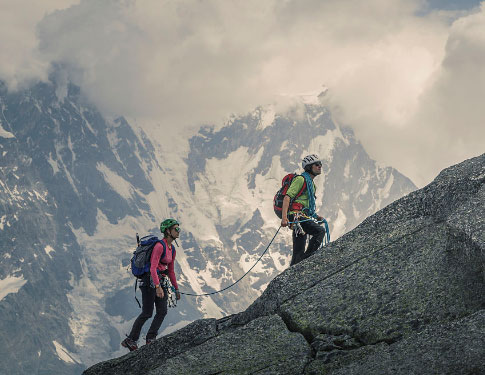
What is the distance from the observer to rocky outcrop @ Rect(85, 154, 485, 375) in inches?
389

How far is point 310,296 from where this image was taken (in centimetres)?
1277

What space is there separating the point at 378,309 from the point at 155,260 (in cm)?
541

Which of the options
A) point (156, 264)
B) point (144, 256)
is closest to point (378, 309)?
point (156, 264)

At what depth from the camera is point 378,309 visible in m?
11.5

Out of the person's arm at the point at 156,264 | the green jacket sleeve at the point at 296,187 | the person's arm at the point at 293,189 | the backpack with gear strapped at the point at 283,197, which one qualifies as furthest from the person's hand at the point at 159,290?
the green jacket sleeve at the point at 296,187

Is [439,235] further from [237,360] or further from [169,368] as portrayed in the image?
[169,368]

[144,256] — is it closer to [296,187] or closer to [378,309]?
[296,187]

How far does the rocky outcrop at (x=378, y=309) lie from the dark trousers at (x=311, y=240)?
1.65 metres

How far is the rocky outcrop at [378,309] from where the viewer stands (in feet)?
32.4

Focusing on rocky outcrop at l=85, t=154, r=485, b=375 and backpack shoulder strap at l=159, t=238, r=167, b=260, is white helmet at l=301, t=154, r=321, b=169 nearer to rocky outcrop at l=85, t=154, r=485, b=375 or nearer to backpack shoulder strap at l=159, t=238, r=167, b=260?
rocky outcrop at l=85, t=154, r=485, b=375

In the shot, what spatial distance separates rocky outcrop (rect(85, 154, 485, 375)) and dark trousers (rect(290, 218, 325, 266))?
65.0 inches

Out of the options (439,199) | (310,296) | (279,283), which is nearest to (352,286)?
(310,296)

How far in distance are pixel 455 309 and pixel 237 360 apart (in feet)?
11.6

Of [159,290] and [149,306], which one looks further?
[149,306]
